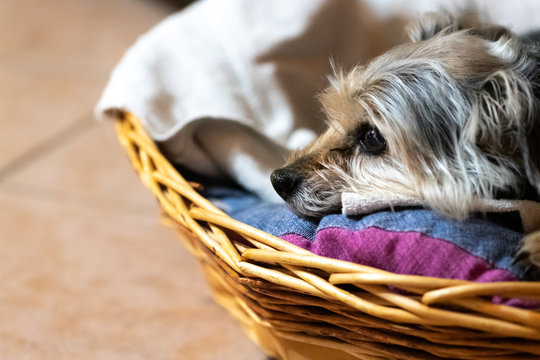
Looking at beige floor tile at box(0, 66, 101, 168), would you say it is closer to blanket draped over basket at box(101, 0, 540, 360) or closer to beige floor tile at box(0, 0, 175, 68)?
beige floor tile at box(0, 0, 175, 68)

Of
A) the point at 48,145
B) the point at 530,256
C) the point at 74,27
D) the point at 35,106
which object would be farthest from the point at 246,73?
the point at 74,27

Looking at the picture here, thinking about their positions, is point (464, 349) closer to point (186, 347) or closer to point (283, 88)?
point (186, 347)

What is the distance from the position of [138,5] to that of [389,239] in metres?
3.06

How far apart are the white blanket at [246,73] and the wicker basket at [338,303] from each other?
0.75 feet

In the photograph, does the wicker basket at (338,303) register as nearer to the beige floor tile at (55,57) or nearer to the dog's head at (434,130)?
the dog's head at (434,130)

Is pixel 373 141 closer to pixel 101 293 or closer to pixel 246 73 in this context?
pixel 246 73

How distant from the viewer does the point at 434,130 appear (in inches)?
36.9

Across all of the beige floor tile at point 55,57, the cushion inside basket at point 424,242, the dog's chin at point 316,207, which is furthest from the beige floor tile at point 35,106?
the cushion inside basket at point 424,242

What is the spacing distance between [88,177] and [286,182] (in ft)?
3.52

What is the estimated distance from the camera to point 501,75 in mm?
897

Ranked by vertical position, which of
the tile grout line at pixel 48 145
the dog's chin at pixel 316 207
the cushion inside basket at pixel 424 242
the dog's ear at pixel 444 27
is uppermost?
→ the tile grout line at pixel 48 145

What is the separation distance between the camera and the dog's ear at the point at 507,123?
0.85 metres

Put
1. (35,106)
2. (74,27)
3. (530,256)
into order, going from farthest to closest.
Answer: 1. (74,27)
2. (35,106)
3. (530,256)

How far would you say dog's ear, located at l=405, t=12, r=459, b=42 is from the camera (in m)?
1.17
